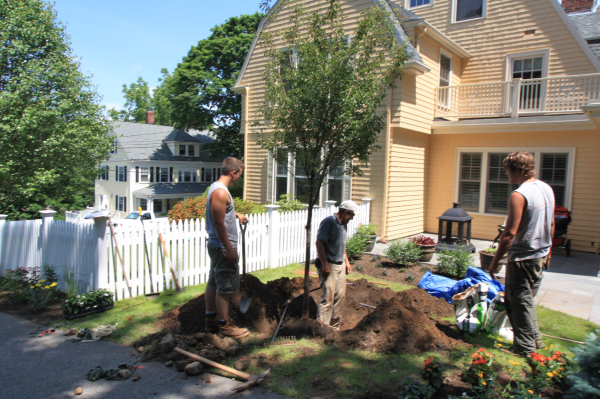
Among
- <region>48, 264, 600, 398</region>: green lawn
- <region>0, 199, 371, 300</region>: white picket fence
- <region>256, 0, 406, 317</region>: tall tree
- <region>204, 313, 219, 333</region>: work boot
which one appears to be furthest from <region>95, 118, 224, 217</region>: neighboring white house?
<region>204, 313, 219, 333</region>: work boot

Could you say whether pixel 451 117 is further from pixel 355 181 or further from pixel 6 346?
pixel 6 346

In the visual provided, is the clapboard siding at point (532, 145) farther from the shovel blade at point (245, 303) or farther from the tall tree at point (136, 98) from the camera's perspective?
the tall tree at point (136, 98)

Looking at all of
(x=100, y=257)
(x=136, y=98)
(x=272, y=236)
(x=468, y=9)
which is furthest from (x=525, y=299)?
(x=136, y=98)

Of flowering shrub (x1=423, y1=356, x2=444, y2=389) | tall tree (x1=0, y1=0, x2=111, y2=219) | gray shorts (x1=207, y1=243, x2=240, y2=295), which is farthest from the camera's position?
tall tree (x1=0, y1=0, x2=111, y2=219)

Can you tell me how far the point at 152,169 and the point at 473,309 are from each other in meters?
37.3

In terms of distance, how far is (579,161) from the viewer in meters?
10.6

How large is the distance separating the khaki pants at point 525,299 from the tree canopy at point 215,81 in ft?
92.2

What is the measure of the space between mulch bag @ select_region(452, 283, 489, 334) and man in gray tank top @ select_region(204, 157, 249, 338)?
2.58 m

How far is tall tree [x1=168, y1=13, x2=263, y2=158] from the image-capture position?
30766mm

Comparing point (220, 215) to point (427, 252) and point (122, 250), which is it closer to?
point (122, 250)

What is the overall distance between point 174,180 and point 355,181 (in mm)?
31398

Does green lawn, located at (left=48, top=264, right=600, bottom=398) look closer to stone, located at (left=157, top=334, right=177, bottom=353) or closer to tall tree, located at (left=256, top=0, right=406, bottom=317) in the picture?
stone, located at (left=157, top=334, right=177, bottom=353)

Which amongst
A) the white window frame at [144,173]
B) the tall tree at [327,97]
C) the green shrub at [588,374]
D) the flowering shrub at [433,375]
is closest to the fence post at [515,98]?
the tall tree at [327,97]

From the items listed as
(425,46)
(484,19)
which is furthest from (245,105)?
(484,19)
